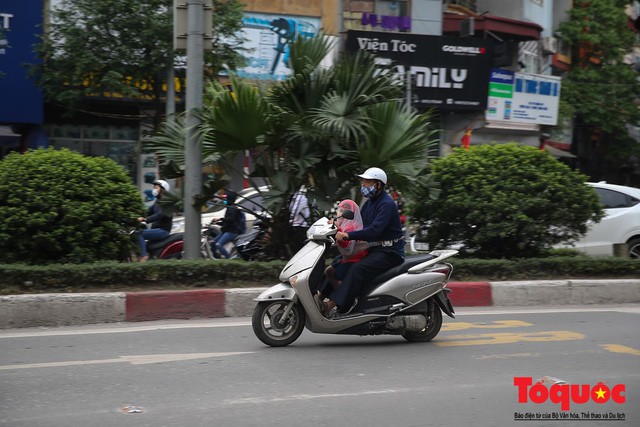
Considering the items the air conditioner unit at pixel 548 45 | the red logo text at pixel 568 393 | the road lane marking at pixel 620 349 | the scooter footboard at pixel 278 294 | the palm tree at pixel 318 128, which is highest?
the air conditioner unit at pixel 548 45

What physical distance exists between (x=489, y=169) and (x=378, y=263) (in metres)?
4.35

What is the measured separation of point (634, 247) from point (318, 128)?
7005 mm

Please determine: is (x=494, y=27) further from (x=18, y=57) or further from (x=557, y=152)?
(x=18, y=57)

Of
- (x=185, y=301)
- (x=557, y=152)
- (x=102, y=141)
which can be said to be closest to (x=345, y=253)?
(x=185, y=301)

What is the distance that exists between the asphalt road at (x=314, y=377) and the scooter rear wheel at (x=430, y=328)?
0.12 m

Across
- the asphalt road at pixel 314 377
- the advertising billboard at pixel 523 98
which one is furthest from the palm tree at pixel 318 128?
the advertising billboard at pixel 523 98

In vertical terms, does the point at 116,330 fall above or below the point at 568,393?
below

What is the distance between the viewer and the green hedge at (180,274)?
8891mm

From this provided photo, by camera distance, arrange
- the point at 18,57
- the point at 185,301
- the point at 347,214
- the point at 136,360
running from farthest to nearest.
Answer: the point at 18,57, the point at 185,301, the point at 347,214, the point at 136,360

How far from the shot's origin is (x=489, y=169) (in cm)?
1130

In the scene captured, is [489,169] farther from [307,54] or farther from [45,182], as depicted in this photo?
[45,182]

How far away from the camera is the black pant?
290 inches

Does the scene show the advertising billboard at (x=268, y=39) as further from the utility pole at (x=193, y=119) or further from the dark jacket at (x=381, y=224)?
the dark jacket at (x=381, y=224)

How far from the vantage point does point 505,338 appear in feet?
26.2
